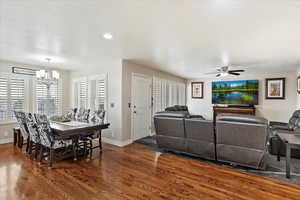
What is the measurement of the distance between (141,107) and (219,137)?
8.65ft

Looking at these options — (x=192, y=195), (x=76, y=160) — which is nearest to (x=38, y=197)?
(x=76, y=160)

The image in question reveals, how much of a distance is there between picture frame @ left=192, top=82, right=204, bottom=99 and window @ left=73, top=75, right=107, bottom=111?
4.81 metres

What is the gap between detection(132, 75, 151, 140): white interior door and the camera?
15.4 feet

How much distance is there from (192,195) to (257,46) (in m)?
3.05

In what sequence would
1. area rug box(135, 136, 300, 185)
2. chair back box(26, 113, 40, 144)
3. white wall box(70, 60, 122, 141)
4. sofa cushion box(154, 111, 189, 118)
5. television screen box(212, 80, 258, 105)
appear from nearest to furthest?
area rug box(135, 136, 300, 185), chair back box(26, 113, 40, 144), sofa cushion box(154, 111, 189, 118), white wall box(70, 60, 122, 141), television screen box(212, 80, 258, 105)

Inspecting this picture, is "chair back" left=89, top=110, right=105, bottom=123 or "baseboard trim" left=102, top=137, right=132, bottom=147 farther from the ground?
"chair back" left=89, top=110, right=105, bottom=123

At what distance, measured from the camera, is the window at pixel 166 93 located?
18.6 feet

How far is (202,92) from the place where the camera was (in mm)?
7535

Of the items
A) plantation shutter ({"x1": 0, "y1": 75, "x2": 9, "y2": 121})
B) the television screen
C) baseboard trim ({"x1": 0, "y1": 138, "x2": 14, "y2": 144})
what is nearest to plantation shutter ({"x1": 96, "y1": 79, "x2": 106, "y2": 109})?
plantation shutter ({"x1": 0, "y1": 75, "x2": 9, "y2": 121})

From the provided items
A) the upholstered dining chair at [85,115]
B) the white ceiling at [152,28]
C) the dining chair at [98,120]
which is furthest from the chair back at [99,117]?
the white ceiling at [152,28]

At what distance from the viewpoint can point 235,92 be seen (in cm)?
657

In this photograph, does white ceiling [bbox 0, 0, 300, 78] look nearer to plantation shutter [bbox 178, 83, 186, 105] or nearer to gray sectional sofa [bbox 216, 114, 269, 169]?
gray sectional sofa [bbox 216, 114, 269, 169]

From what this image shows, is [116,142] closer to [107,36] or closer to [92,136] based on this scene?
[92,136]

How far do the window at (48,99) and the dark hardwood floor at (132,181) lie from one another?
2.13m
